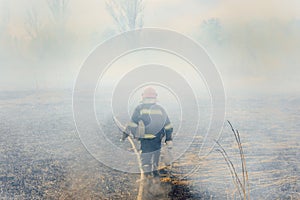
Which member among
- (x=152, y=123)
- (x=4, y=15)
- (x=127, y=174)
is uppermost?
(x=4, y=15)

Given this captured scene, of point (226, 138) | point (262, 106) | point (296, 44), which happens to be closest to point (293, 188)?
point (226, 138)

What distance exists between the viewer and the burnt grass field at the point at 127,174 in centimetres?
570

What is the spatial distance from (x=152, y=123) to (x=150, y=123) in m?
0.04

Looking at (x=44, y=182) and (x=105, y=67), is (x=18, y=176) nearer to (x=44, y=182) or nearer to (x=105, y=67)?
(x=44, y=182)

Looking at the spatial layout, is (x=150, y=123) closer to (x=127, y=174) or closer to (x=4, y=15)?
(x=127, y=174)

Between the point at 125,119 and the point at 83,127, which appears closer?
the point at 83,127

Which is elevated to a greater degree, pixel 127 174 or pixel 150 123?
pixel 150 123

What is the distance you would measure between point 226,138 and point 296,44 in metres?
→ 30.6

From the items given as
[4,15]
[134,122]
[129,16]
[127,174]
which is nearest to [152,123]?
[134,122]

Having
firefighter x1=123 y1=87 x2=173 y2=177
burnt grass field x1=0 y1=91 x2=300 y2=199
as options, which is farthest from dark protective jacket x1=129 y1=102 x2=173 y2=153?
burnt grass field x1=0 y1=91 x2=300 y2=199

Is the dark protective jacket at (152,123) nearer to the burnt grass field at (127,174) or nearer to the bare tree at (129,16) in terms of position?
the burnt grass field at (127,174)

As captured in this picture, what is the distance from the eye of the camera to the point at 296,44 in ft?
117

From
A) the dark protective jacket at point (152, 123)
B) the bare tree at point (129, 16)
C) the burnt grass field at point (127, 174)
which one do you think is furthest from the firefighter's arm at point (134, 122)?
the bare tree at point (129, 16)

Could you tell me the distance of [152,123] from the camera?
5.99 metres
